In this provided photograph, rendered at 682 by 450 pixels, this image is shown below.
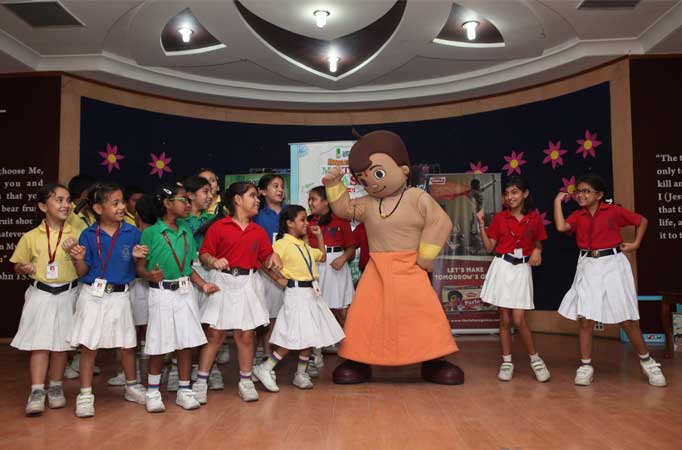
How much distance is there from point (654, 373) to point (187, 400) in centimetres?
301

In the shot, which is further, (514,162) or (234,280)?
(514,162)

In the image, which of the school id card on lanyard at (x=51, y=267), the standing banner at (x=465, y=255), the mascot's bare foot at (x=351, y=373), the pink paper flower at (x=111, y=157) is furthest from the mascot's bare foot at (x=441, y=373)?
the pink paper flower at (x=111, y=157)

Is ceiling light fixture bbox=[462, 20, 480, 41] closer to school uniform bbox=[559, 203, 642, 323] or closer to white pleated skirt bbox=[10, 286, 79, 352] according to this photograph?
school uniform bbox=[559, 203, 642, 323]

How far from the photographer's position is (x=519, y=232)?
4.21 meters

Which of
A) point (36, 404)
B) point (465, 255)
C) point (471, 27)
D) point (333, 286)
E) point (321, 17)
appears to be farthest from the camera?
point (465, 255)

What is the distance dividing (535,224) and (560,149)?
111 inches

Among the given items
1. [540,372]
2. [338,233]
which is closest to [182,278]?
[338,233]

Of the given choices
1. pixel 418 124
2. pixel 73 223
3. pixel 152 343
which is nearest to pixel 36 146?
pixel 73 223

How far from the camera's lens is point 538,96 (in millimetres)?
6898

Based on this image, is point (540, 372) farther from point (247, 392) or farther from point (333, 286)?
point (247, 392)

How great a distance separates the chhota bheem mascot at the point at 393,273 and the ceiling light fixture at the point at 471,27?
7.19ft

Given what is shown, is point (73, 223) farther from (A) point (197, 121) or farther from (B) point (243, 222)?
(A) point (197, 121)

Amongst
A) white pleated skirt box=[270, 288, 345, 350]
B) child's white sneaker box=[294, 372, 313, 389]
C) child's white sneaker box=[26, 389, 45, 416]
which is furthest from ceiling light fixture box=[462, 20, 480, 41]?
child's white sneaker box=[26, 389, 45, 416]

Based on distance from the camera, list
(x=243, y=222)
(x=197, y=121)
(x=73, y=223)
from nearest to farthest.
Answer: (x=243, y=222) < (x=73, y=223) < (x=197, y=121)
